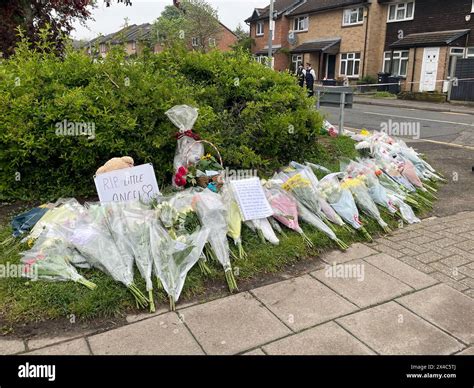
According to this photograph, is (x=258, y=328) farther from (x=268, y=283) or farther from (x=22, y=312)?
(x=22, y=312)

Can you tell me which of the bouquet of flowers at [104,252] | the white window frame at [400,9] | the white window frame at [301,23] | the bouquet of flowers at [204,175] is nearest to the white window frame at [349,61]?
the white window frame at [400,9]

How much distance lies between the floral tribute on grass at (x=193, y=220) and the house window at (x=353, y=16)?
2756 centimetres

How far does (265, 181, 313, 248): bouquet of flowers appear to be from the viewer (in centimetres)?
430

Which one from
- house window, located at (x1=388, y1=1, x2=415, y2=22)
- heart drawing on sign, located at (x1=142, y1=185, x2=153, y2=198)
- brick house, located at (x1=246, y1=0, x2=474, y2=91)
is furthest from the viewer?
house window, located at (x1=388, y1=1, x2=415, y2=22)

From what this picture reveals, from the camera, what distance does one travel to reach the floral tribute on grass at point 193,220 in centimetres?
340

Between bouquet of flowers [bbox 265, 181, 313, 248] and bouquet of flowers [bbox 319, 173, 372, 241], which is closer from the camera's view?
bouquet of flowers [bbox 265, 181, 313, 248]


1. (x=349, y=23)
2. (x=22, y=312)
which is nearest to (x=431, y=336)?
(x=22, y=312)

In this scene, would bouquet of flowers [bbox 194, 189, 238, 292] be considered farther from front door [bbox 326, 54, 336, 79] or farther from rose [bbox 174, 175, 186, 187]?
front door [bbox 326, 54, 336, 79]

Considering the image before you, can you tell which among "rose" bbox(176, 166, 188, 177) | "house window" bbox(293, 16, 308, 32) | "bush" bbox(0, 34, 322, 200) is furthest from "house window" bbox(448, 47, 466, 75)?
"rose" bbox(176, 166, 188, 177)

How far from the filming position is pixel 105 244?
11.5 ft

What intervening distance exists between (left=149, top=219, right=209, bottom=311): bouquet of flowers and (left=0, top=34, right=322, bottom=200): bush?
1.39 meters

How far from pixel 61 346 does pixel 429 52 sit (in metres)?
26.4

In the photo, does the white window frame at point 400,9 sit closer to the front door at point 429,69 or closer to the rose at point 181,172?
the front door at point 429,69

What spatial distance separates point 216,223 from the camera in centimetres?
395
